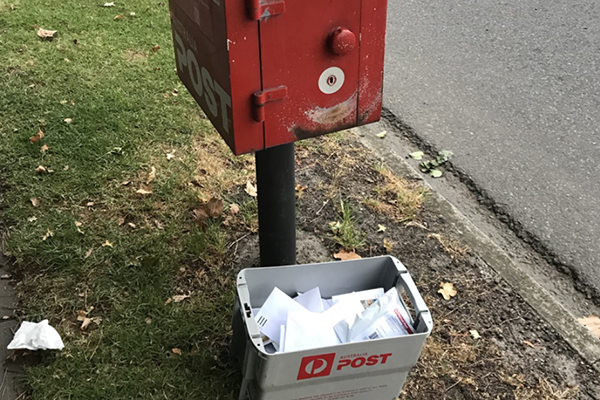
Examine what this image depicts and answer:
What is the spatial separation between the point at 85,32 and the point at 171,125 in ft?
4.98

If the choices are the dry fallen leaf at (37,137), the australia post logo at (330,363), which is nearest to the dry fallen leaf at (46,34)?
the dry fallen leaf at (37,137)

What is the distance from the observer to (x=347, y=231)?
2.63m

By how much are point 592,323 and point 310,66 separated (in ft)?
5.17

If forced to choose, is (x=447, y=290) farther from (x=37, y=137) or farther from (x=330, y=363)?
(x=37, y=137)

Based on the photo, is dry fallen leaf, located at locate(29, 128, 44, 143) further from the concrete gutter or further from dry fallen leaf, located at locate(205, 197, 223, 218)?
the concrete gutter

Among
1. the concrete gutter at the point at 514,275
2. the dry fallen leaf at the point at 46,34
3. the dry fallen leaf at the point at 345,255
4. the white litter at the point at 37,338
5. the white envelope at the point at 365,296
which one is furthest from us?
the dry fallen leaf at the point at 46,34

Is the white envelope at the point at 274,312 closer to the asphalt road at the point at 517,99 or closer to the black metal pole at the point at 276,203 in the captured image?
the black metal pole at the point at 276,203

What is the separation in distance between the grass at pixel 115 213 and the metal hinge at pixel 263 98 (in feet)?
3.05

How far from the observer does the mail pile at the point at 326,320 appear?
5.94ft

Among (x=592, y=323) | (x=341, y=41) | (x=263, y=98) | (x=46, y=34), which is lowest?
(x=592, y=323)

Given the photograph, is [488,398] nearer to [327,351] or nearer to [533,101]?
[327,351]

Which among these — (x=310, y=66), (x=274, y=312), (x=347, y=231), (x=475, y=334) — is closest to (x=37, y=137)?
(x=347, y=231)

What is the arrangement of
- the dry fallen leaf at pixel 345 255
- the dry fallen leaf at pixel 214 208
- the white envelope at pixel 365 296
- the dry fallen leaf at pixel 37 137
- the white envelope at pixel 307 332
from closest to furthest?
1. the white envelope at pixel 307 332
2. the white envelope at pixel 365 296
3. the dry fallen leaf at pixel 345 255
4. the dry fallen leaf at pixel 214 208
5. the dry fallen leaf at pixel 37 137

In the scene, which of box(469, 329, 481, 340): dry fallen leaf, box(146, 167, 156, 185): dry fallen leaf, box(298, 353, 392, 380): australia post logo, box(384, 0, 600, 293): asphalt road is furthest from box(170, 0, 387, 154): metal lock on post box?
box(384, 0, 600, 293): asphalt road
